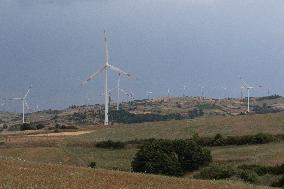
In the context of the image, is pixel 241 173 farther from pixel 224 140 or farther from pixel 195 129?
pixel 195 129

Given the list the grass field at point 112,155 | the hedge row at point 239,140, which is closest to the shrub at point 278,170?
the grass field at point 112,155

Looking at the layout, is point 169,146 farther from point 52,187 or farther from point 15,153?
point 52,187

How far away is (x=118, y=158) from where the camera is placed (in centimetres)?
8762

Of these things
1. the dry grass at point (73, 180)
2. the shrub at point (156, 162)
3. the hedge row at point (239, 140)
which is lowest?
the shrub at point (156, 162)

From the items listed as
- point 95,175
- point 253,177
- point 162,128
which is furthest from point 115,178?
point 162,128

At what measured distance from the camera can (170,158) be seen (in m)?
74.5

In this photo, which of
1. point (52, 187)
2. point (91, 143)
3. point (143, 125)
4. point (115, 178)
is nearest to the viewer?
point (52, 187)

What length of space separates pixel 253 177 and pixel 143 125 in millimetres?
67303

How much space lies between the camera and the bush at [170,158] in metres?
72.4

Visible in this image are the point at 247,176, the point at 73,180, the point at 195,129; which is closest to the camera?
the point at 73,180

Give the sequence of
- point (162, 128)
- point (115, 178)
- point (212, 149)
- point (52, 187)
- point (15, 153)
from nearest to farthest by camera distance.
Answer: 1. point (52, 187)
2. point (115, 178)
3. point (15, 153)
4. point (212, 149)
5. point (162, 128)

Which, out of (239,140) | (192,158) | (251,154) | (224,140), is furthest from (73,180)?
(224,140)

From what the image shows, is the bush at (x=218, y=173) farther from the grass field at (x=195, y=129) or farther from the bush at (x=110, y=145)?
the grass field at (x=195, y=129)

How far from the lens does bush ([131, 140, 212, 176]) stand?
7244 cm
